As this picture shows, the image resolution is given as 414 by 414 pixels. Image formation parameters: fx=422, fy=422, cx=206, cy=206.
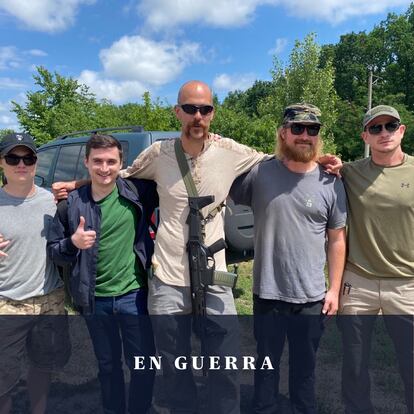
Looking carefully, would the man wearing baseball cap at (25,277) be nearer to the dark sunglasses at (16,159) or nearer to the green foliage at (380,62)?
the dark sunglasses at (16,159)

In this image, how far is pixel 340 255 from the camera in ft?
8.60

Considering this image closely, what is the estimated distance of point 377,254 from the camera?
2.56 m

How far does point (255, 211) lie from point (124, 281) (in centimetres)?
92

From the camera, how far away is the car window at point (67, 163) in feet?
17.3

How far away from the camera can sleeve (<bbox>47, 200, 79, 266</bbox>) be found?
7.97 feet

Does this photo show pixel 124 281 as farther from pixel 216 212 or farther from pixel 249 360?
pixel 249 360

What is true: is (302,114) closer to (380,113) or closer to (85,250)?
(380,113)

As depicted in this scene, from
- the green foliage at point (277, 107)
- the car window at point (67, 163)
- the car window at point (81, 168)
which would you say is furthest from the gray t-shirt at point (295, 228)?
the green foliage at point (277, 107)

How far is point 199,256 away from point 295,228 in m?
0.60

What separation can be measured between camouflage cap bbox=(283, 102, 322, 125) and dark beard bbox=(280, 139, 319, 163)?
15 cm

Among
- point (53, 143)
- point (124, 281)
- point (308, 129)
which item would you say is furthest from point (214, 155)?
point (53, 143)

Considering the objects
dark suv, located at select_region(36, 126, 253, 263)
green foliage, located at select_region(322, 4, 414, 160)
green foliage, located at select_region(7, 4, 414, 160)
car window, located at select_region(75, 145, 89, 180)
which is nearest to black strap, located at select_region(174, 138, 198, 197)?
dark suv, located at select_region(36, 126, 253, 263)

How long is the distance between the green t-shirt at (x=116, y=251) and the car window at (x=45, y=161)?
3434 mm

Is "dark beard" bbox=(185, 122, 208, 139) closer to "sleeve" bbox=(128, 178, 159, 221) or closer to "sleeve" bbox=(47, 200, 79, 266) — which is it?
"sleeve" bbox=(128, 178, 159, 221)
